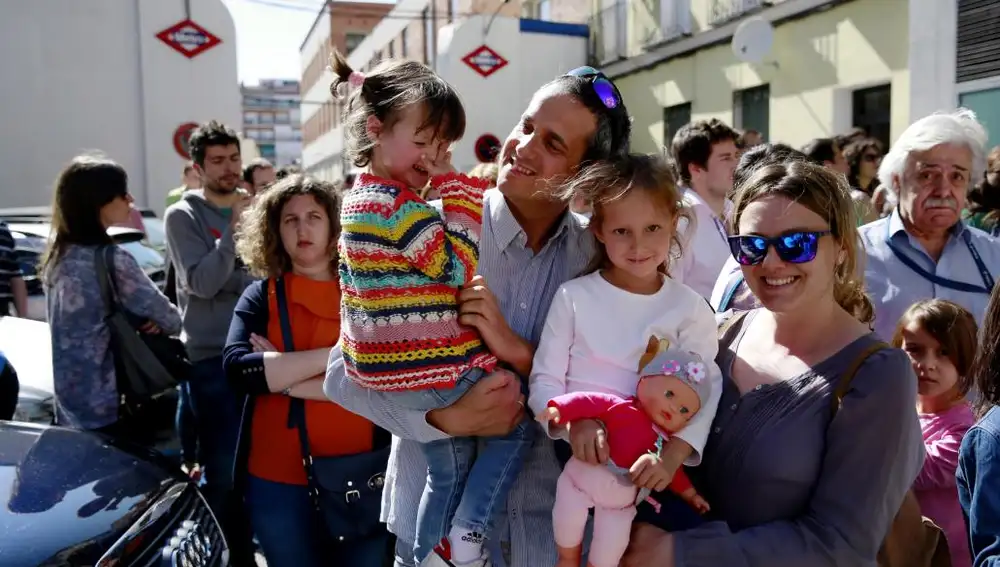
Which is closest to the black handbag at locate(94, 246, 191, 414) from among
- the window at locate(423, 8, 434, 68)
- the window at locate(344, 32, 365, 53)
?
the window at locate(423, 8, 434, 68)

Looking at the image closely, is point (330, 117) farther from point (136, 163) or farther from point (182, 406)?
point (182, 406)

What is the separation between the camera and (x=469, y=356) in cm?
187

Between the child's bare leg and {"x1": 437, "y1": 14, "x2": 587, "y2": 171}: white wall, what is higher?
{"x1": 437, "y1": 14, "x2": 587, "y2": 171}: white wall

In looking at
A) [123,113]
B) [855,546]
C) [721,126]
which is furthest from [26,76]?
[855,546]

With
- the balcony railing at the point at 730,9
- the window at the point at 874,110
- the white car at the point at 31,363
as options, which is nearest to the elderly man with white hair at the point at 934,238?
the white car at the point at 31,363

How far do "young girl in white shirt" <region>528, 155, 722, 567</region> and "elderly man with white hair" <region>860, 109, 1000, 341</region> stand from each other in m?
1.63

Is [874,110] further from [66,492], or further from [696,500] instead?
[66,492]

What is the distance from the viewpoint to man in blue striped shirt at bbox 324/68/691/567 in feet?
6.18

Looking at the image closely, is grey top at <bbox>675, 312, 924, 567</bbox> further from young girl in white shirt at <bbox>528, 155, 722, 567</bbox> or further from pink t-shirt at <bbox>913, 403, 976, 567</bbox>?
pink t-shirt at <bbox>913, 403, 976, 567</bbox>

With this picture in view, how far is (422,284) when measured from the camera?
72.7 inches

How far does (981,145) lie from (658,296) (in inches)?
87.2

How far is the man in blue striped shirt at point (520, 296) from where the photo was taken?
188 cm

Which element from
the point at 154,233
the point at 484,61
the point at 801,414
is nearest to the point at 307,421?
the point at 801,414

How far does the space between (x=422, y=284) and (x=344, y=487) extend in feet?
4.29
